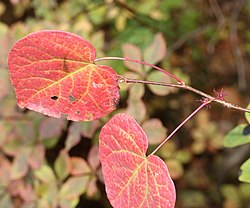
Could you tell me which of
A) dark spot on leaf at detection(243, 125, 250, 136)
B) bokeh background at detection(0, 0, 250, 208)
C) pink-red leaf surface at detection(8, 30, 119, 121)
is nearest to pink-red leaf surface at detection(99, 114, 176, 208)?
pink-red leaf surface at detection(8, 30, 119, 121)

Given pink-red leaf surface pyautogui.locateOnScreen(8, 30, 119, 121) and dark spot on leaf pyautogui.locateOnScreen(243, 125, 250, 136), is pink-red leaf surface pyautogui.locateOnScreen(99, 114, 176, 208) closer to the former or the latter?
pink-red leaf surface pyautogui.locateOnScreen(8, 30, 119, 121)

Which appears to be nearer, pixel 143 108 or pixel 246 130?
pixel 246 130

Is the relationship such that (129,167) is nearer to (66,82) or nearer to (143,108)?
(66,82)

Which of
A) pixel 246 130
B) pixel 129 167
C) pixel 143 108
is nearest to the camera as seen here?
pixel 129 167

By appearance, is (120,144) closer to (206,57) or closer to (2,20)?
(206,57)

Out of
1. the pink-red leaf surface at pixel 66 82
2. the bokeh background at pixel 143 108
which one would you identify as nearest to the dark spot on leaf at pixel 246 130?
the bokeh background at pixel 143 108

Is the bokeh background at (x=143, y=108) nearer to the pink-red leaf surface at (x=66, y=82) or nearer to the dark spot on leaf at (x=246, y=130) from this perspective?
the dark spot on leaf at (x=246, y=130)

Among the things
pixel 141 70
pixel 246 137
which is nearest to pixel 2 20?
pixel 141 70

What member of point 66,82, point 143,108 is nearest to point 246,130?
point 143,108
